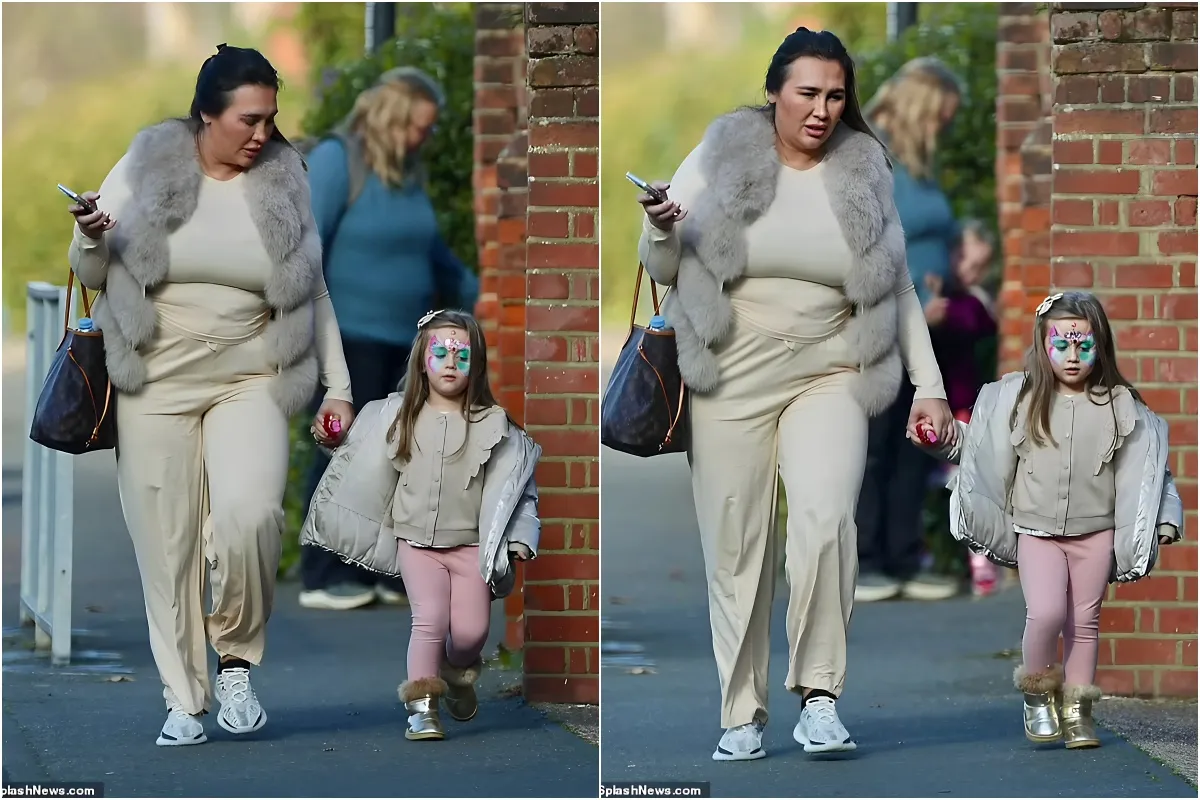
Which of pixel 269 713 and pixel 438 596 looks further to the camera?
pixel 269 713

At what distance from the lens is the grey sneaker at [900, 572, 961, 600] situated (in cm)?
883

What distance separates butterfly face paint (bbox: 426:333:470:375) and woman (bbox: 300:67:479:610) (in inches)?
31.4

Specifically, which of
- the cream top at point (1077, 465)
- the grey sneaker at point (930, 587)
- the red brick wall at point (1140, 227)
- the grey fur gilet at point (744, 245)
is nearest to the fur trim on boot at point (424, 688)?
the grey fur gilet at point (744, 245)

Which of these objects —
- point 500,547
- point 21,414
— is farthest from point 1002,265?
point 21,414

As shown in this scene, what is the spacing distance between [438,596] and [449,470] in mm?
380

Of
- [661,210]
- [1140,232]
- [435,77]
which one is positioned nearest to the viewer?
[661,210]

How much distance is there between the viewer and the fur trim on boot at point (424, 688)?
6.16m

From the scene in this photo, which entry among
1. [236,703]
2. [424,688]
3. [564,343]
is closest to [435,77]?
[564,343]

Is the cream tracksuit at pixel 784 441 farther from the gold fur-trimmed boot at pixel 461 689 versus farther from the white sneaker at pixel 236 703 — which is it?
the white sneaker at pixel 236 703

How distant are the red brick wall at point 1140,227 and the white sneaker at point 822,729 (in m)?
1.39

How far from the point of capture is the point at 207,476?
6109 millimetres

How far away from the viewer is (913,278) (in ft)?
28.1

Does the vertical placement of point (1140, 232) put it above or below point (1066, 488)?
above

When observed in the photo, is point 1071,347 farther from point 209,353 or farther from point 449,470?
point 209,353
